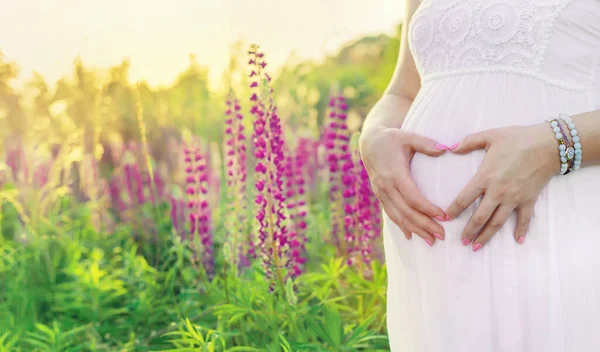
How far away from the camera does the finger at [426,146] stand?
1.42m

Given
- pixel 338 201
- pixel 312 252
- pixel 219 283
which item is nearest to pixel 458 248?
pixel 338 201

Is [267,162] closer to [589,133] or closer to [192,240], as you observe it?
[192,240]

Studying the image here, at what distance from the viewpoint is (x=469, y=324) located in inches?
54.6

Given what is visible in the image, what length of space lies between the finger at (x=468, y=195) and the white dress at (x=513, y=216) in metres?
0.04

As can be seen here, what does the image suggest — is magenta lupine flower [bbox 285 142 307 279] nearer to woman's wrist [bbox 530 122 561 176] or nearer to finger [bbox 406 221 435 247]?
finger [bbox 406 221 435 247]

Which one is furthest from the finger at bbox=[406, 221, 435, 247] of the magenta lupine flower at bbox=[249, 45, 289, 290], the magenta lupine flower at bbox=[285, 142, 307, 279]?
the magenta lupine flower at bbox=[285, 142, 307, 279]

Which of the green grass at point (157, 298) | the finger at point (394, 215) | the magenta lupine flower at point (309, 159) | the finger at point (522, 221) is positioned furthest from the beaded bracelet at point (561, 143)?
the magenta lupine flower at point (309, 159)

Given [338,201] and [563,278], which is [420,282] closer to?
[563,278]

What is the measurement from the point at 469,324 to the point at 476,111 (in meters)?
0.47

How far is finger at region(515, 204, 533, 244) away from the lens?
1.29 metres

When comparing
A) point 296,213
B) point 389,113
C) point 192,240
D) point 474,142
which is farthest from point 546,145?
point 296,213

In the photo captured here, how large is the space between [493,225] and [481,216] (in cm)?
4

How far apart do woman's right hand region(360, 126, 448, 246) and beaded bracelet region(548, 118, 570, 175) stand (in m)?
0.23

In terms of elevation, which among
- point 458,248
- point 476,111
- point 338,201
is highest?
point 476,111
